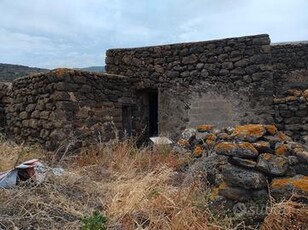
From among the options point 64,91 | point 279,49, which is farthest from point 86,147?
point 279,49

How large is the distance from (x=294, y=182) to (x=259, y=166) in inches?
14.2

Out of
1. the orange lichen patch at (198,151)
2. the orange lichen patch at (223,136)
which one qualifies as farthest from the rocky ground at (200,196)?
the orange lichen patch at (198,151)

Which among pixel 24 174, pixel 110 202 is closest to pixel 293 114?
pixel 110 202

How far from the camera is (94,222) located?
374cm

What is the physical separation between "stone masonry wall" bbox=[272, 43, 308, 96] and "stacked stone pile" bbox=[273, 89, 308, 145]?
2.94m

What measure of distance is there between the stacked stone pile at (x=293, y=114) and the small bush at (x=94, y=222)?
5.50 m

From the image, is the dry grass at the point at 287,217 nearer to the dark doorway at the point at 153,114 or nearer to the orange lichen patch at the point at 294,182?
the orange lichen patch at the point at 294,182

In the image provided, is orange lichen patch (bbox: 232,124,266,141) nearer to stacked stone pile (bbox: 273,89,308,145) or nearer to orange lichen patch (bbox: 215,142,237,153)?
orange lichen patch (bbox: 215,142,237,153)

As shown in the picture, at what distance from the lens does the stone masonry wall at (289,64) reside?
11.4 metres

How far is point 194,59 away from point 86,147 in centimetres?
304

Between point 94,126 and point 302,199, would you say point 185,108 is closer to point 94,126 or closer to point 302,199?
point 94,126

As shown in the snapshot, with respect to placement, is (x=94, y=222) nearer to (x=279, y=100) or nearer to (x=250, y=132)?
(x=250, y=132)

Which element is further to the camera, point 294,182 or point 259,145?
point 259,145

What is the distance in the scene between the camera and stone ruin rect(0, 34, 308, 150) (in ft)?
26.6
